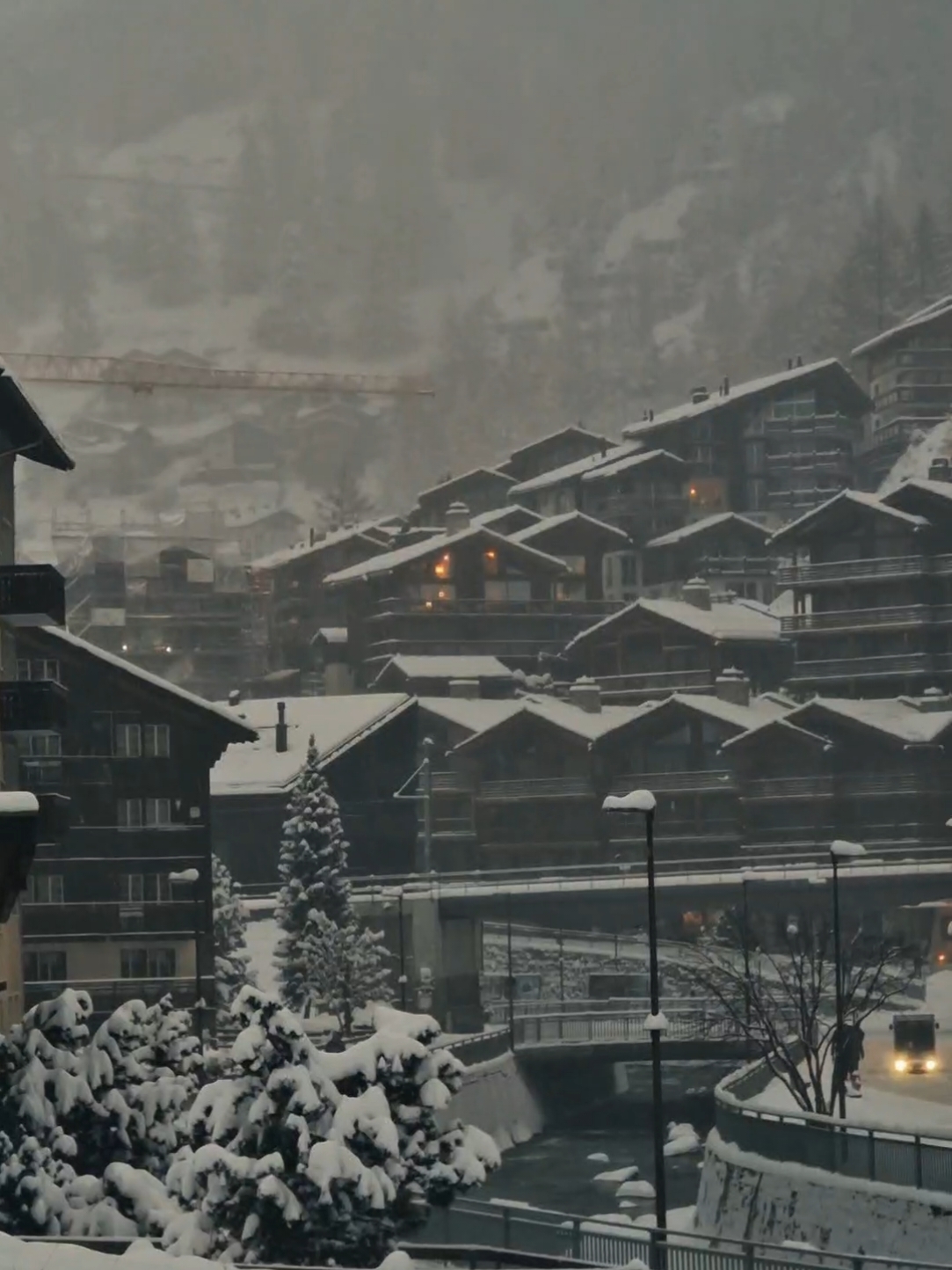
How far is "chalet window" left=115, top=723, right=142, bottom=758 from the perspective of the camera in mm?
68562

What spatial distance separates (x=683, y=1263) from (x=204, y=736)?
41842 millimetres

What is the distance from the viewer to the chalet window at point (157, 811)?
68.7m

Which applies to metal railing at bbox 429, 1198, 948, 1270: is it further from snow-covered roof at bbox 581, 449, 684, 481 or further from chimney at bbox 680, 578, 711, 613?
snow-covered roof at bbox 581, 449, 684, 481

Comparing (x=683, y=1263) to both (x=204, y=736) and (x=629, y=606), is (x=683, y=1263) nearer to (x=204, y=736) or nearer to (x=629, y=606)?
(x=204, y=736)

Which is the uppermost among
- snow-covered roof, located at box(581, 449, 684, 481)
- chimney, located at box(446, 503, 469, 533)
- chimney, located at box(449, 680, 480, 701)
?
snow-covered roof, located at box(581, 449, 684, 481)

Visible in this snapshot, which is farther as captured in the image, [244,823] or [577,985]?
[244,823]

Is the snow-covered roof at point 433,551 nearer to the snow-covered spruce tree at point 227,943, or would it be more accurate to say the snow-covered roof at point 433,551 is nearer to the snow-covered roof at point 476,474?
the snow-covered roof at point 476,474

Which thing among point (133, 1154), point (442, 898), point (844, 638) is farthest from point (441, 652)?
point (133, 1154)

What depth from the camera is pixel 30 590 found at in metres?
42.3

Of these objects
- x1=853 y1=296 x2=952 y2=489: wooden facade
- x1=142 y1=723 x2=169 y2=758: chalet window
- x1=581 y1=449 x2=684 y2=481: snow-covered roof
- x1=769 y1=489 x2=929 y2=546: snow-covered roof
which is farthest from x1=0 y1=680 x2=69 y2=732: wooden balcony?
x1=853 y1=296 x2=952 y2=489: wooden facade

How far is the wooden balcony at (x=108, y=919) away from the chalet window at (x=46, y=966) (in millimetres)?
496

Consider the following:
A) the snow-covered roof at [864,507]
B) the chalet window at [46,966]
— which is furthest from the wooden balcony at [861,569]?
the chalet window at [46,966]

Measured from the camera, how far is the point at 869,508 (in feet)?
384

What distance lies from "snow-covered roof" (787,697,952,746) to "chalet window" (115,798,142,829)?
43099 mm
